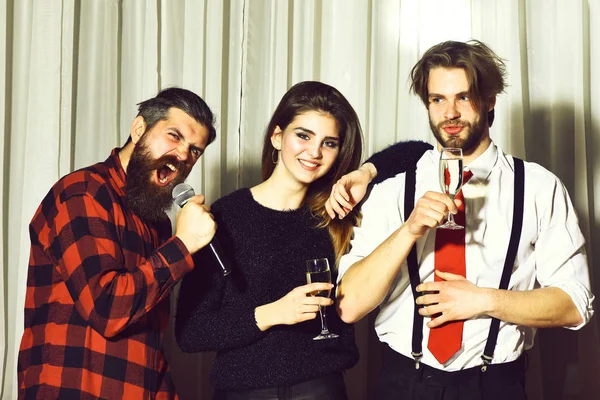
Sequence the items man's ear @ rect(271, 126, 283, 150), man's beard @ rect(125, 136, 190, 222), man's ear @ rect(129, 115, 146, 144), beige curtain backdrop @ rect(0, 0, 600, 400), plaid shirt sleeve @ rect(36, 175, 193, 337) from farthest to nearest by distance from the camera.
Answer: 1. beige curtain backdrop @ rect(0, 0, 600, 400)
2. man's ear @ rect(271, 126, 283, 150)
3. man's ear @ rect(129, 115, 146, 144)
4. man's beard @ rect(125, 136, 190, 222)
5. plaid shirt sleeve @ rect(36, 175, 193, 337)

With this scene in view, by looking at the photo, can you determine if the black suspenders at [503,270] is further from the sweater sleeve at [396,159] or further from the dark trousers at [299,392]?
the dark trousers at [299,392]

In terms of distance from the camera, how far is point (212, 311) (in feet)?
6.57

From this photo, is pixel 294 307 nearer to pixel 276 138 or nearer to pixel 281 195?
pixel 281 195

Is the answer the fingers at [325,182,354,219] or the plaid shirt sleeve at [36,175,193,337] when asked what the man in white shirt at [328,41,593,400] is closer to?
the fingers at [325,182,354,219]

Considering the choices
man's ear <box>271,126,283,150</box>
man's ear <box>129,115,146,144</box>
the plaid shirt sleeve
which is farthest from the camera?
man's ear <box>271,126,283,150</box>

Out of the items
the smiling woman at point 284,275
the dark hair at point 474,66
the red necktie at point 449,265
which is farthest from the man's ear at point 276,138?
the red necktie at point 449,265

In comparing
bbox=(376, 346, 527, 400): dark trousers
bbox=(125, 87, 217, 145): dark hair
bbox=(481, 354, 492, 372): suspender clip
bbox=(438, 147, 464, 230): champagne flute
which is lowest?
bbox=(376, 346, 527, 400): dark trousers

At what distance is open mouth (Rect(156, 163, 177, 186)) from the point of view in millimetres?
2016

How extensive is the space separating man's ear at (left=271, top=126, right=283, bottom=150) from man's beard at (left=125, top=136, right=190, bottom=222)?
0.31 m

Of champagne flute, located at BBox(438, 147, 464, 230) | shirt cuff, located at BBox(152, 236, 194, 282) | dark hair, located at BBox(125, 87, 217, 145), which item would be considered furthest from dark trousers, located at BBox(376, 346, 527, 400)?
dark hair, located at BBox(125, 87, 217, 145)

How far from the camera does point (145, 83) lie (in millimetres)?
3248

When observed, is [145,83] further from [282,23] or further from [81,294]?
[81,294]

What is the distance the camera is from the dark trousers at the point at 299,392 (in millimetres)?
1950

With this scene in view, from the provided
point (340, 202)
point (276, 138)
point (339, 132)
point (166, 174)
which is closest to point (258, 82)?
point (276, 138)
